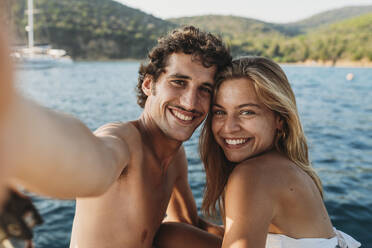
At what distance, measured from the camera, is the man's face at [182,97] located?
263 cm

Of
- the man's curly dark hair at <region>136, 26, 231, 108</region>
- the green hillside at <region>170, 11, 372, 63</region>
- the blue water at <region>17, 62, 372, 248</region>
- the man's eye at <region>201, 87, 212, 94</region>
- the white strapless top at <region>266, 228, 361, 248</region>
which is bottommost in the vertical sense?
the blue water at <region>17, 62, 372, 248</region>

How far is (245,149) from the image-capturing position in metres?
2.53

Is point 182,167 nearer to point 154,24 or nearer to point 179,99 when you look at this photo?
point 179,99

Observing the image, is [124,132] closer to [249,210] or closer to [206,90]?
[206,90]

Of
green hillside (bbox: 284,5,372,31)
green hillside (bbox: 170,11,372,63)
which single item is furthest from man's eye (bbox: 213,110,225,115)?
green hillside (bbox: 284,5,372,31)

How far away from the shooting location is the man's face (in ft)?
8.62

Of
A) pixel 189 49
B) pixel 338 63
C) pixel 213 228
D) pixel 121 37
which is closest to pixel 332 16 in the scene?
pixel 338 63

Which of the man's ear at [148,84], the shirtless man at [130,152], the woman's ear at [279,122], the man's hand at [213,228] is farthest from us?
the man's hand at [213,228]

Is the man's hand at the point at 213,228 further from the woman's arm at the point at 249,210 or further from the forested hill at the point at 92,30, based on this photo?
the forested hill at the point at 92,30

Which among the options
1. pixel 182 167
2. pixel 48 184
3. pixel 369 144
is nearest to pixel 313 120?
pixel 369 144

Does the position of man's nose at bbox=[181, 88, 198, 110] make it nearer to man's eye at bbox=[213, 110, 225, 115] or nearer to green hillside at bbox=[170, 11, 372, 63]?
man's eye at bbox=[213, 110, 225, 115]

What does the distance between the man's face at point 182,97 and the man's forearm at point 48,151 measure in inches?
67.8

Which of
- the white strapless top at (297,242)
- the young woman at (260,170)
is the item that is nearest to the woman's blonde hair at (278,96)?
the young woman at (260,170)

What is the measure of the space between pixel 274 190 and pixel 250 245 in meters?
0.36
